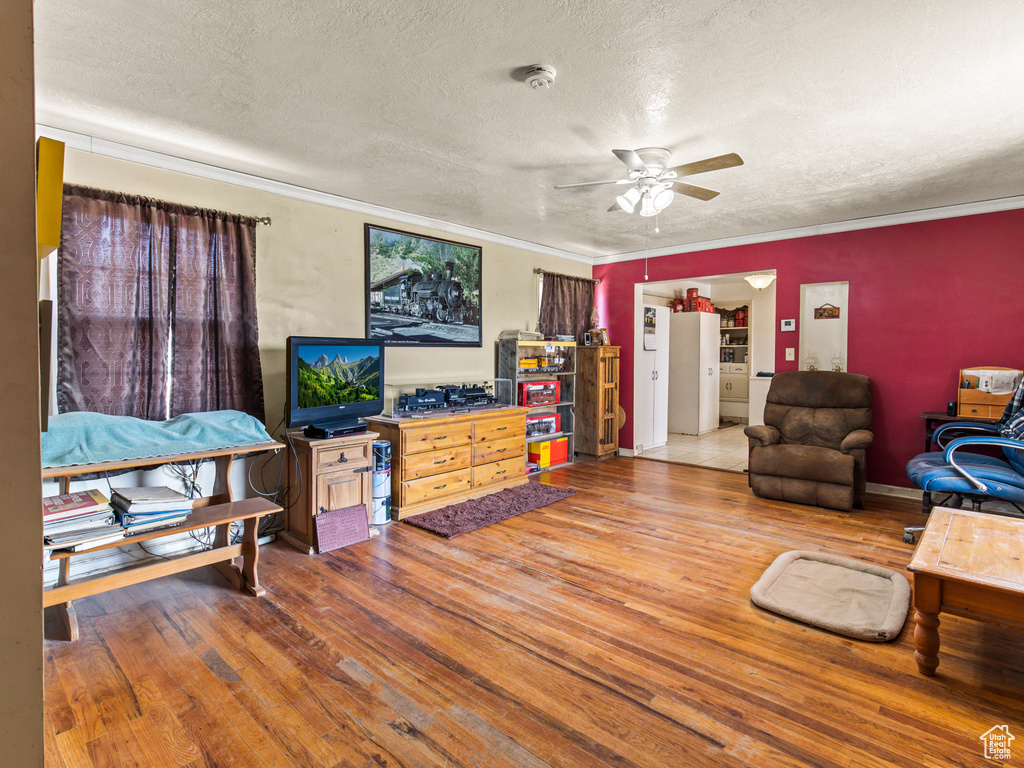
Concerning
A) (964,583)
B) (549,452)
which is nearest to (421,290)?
(549,452)

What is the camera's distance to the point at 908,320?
4672 mm

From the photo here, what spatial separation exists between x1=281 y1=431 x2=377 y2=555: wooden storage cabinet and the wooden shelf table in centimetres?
40

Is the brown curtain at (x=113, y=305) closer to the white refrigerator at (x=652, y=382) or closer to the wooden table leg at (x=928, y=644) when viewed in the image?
the wooden table leg at (x=928, y=644)

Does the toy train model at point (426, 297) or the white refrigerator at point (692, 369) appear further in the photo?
the white refrigerator at point (692, 369)

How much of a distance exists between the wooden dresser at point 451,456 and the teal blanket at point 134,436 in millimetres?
1170

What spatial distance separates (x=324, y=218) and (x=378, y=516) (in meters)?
2.39

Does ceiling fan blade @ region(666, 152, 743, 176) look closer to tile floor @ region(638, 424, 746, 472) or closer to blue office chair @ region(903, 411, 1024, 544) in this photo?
blue office chair @ region(903, 411, 1024, 544)

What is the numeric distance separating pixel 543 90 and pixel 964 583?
2750 millimetres

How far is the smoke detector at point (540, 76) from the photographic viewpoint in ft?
7.39

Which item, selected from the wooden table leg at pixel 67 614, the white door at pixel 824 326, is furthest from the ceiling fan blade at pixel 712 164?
the wooden table leg at pixel 67 614

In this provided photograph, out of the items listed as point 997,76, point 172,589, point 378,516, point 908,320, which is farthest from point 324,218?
point 908,320

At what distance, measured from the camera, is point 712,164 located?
2.72 m

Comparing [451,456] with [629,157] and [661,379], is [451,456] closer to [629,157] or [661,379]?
[629,157]

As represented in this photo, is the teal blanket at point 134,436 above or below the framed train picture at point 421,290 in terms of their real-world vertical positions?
below
